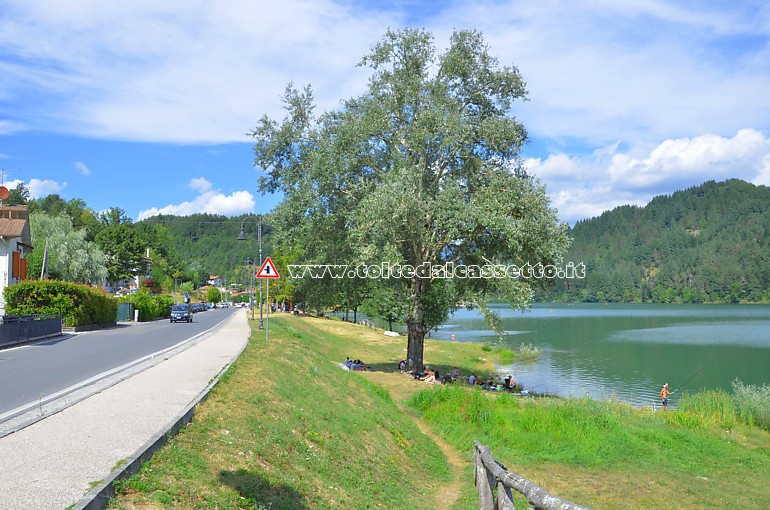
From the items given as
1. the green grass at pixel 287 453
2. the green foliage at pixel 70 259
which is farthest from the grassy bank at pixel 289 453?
the green foliage at pixel 70 259

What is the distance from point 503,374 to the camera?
37.1m

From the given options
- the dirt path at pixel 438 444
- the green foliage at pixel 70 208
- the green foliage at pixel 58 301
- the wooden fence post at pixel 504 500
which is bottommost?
Result: the dirt path at pixel 438 444

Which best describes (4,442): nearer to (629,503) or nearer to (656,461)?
(629,503)

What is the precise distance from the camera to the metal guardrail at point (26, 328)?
24786 mm

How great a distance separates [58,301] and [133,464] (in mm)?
32424

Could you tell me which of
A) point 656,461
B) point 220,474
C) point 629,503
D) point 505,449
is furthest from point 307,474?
point 656,461

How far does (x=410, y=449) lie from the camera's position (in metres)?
13.9

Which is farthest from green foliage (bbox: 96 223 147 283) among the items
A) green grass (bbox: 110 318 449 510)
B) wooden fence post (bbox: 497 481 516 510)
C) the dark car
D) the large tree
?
wooden fence post (bbox: 497 481 516 510)

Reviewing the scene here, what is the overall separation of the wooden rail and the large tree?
13998 millimetres

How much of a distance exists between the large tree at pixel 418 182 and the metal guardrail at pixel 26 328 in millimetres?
11722

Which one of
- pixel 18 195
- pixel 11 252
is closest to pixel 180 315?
pixel 11 252

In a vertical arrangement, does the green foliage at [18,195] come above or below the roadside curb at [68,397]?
above

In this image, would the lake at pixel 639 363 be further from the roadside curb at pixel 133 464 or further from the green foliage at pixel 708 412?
the roadside curb at pixel 133 464

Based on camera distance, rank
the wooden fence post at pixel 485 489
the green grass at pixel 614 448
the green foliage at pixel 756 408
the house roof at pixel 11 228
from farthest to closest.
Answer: the house roof at pixel 11 228 < the green foliage at pixel 756 408 < the green grass at pixel 614 448 < the wooden fence post at pixel 485 489
